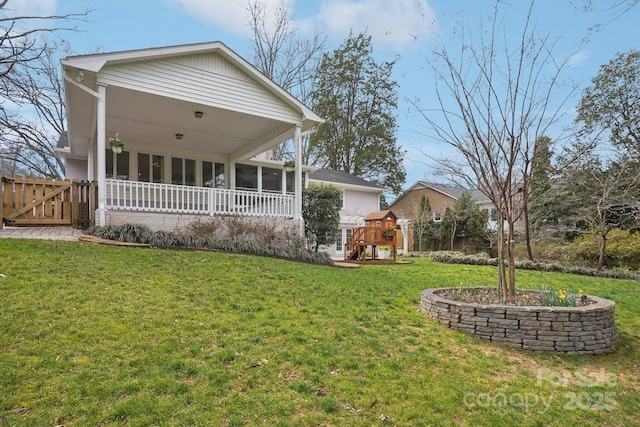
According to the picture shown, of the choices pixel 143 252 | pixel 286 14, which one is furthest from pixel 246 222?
pixel 286 14

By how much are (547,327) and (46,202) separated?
10850 millimetres

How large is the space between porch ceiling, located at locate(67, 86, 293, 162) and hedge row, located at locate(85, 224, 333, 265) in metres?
3.44

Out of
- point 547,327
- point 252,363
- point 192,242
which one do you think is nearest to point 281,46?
point 192,242

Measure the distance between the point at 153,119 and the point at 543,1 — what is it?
32.1 ft

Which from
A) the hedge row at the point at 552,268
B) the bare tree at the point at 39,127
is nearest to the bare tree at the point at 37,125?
the bare tree at the point at 39,127

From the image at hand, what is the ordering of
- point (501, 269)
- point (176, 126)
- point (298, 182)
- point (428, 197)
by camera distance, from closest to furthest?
point (501, 269)
point (298, 182)
point (176, 126)
point (428, 197)

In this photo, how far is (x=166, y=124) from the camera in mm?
10922

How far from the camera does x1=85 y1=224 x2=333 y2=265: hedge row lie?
26.0 feet

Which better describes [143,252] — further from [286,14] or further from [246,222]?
[286,14]

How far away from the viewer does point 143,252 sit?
23.1 ft

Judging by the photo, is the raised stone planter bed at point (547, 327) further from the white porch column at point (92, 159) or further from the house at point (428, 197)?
the house at point (428, 197)

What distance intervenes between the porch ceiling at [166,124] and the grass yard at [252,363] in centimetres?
512

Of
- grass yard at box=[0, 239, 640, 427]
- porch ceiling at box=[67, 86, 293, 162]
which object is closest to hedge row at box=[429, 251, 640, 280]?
grass yard at box=[0, 239, 640, 427]

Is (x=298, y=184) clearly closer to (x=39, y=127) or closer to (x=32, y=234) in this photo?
(x=32, y=234)
